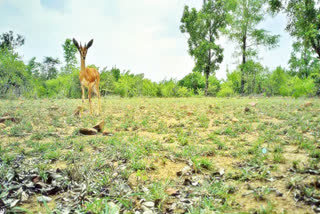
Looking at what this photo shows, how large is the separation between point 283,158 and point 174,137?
67.7 inches

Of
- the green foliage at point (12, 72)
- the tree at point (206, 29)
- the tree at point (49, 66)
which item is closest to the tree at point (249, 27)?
the tree at point (206, 29)


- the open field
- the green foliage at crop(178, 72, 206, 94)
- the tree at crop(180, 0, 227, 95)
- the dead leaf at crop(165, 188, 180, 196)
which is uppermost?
the tree at crop(180, 0, 227, 95)

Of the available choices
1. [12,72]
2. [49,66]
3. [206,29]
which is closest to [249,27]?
[206,29]

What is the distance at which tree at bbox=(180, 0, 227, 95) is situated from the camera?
21.6 meters

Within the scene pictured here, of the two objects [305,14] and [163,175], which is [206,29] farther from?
[163,175]

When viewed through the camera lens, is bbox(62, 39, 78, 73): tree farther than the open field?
Yes

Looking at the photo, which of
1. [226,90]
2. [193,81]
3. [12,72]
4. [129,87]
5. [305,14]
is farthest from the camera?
[193,81]

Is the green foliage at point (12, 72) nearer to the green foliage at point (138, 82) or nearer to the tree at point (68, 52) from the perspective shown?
the green foliage at point (138, 82)

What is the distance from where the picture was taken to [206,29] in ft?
72.1

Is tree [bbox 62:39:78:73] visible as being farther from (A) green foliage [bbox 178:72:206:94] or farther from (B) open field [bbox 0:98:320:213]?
(B) open field [bbox 0:98:320:213]

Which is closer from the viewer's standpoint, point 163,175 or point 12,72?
point 163,175

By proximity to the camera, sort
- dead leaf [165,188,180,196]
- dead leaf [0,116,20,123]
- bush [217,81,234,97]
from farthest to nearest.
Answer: bush [217,81,234,97] < dead leaf [0,116,20,123] < dead leaf [165,188,180,196]

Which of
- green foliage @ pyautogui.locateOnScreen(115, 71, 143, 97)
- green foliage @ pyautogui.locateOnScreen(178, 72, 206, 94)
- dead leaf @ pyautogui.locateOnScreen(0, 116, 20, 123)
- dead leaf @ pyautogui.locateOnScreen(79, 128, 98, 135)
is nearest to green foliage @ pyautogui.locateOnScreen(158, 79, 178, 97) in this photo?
green foliage @ pyautogui.locateOnScreen(115, 71, 143, 97)

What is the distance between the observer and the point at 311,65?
104 ft
